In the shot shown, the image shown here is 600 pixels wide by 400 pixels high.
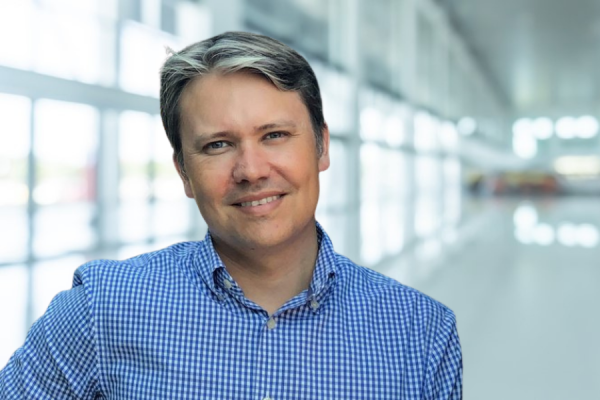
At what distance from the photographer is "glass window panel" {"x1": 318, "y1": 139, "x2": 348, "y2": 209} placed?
15.5 metres

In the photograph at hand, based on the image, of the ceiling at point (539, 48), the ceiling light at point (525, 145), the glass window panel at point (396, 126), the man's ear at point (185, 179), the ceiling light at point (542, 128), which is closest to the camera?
the man's ear at point (185, 179)

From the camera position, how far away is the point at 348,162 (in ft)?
51.4

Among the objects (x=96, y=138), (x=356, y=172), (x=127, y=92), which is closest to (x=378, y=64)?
(x=356, y=172)

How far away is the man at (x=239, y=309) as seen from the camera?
0.99m

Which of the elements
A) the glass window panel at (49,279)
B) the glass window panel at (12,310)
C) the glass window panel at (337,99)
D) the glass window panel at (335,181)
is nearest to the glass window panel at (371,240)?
the glass window panel at (335,181)

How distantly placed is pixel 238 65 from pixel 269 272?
0.34m

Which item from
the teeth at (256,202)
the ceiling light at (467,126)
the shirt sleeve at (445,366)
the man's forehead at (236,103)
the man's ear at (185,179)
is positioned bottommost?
the shirt sleeve at (445,366)

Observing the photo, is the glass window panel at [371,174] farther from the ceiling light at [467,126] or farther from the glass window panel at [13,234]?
the ceiling light at [467,126]

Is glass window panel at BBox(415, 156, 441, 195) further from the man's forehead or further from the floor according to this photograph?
the man's forehead

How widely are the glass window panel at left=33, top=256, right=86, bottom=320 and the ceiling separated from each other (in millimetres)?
15905

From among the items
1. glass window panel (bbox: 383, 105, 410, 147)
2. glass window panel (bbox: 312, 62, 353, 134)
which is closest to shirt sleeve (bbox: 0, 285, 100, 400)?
glass window panel (bbox: 312, 62, 353, 134)

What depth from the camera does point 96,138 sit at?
27.5ft

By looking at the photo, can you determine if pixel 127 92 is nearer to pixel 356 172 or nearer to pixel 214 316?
pixel 214 316

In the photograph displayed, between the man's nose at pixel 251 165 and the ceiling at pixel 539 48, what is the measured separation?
1945 cm
